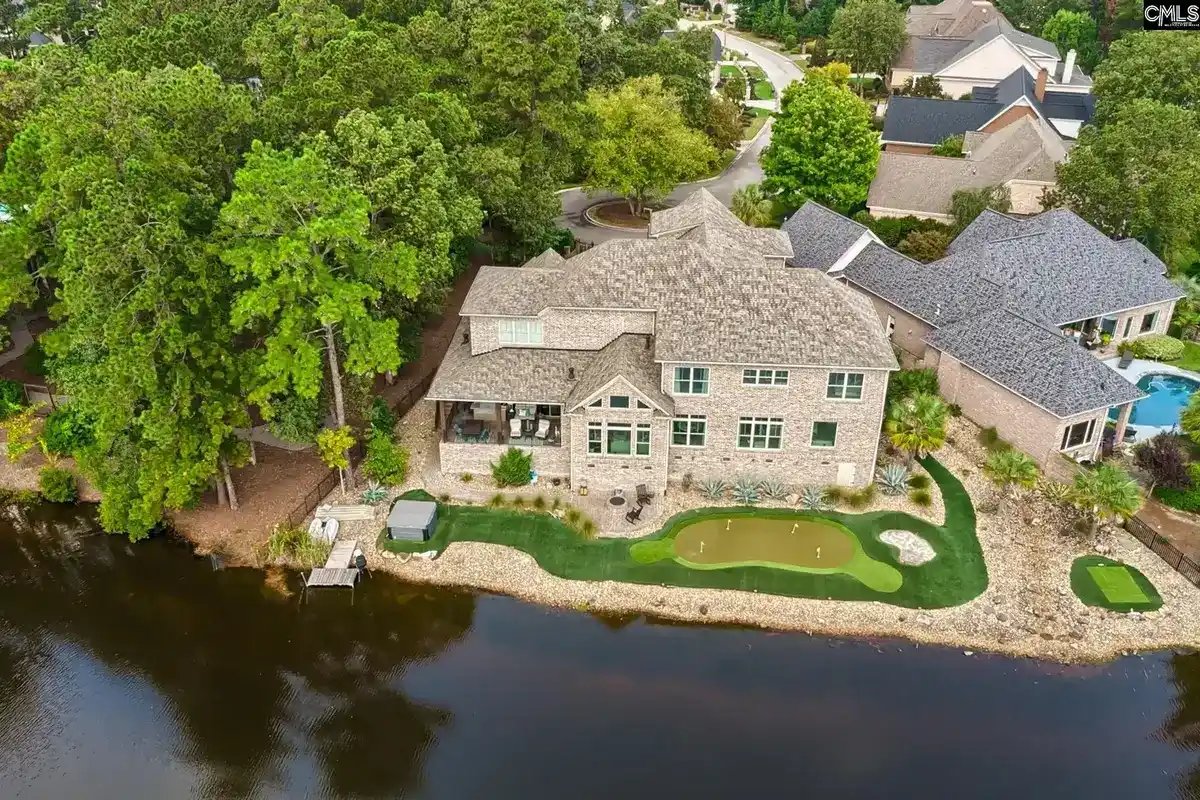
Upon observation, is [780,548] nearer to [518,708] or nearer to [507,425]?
[518,708]

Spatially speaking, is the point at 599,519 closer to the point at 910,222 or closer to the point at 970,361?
the point at 970,361

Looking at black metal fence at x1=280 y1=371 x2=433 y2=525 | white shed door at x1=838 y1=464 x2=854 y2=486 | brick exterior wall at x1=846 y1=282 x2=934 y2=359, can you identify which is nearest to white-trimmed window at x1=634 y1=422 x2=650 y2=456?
white shed door at x1=838 y1=464 x2=854 y2=486

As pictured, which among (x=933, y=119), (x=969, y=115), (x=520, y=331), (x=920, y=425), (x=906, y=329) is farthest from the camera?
(x=933, y=119)

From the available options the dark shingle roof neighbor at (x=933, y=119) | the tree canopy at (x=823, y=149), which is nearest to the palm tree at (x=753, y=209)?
the tree canopy at (x=823, y=149)

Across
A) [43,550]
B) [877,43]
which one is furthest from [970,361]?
[877,43]

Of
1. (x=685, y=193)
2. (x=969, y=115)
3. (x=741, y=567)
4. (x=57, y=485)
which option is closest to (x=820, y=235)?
(x=685, y=193)

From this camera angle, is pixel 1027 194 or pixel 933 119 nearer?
pixel 1027 194
